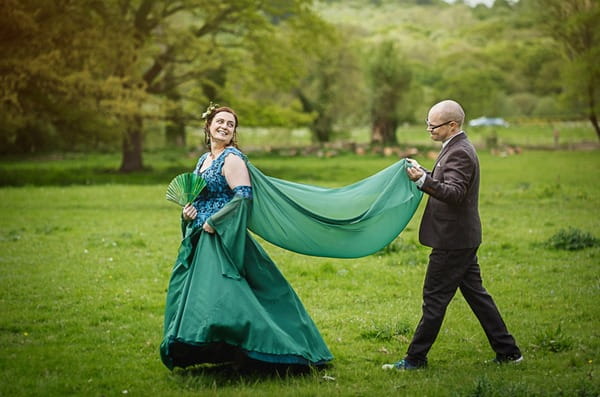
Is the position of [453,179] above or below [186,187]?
above

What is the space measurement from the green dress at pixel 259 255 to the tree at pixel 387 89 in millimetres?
49424

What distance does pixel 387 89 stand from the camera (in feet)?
188

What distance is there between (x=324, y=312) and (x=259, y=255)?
290cm

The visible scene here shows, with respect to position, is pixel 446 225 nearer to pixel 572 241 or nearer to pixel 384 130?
pixel 572 241

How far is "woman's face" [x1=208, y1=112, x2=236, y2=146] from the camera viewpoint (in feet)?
23.6

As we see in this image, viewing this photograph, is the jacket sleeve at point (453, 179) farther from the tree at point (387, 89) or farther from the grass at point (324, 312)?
the tree at point (387, 89)

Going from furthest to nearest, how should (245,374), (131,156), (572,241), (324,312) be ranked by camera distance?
1. (131,156)
2. (572,241)
3. (324,312)
4. (245,374)

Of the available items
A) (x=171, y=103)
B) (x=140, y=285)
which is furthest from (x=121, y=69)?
(x=140, y=285)

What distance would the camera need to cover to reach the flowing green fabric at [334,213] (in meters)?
7.31

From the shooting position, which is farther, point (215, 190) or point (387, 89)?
point (387, 89)

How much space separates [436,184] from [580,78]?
4375 centimetres

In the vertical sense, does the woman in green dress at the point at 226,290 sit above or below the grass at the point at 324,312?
above

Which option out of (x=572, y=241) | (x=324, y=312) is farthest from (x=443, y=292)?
(x=572, y=241)

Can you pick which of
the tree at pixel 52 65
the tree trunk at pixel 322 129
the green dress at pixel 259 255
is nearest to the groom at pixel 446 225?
the green dress at pixel 259 255
